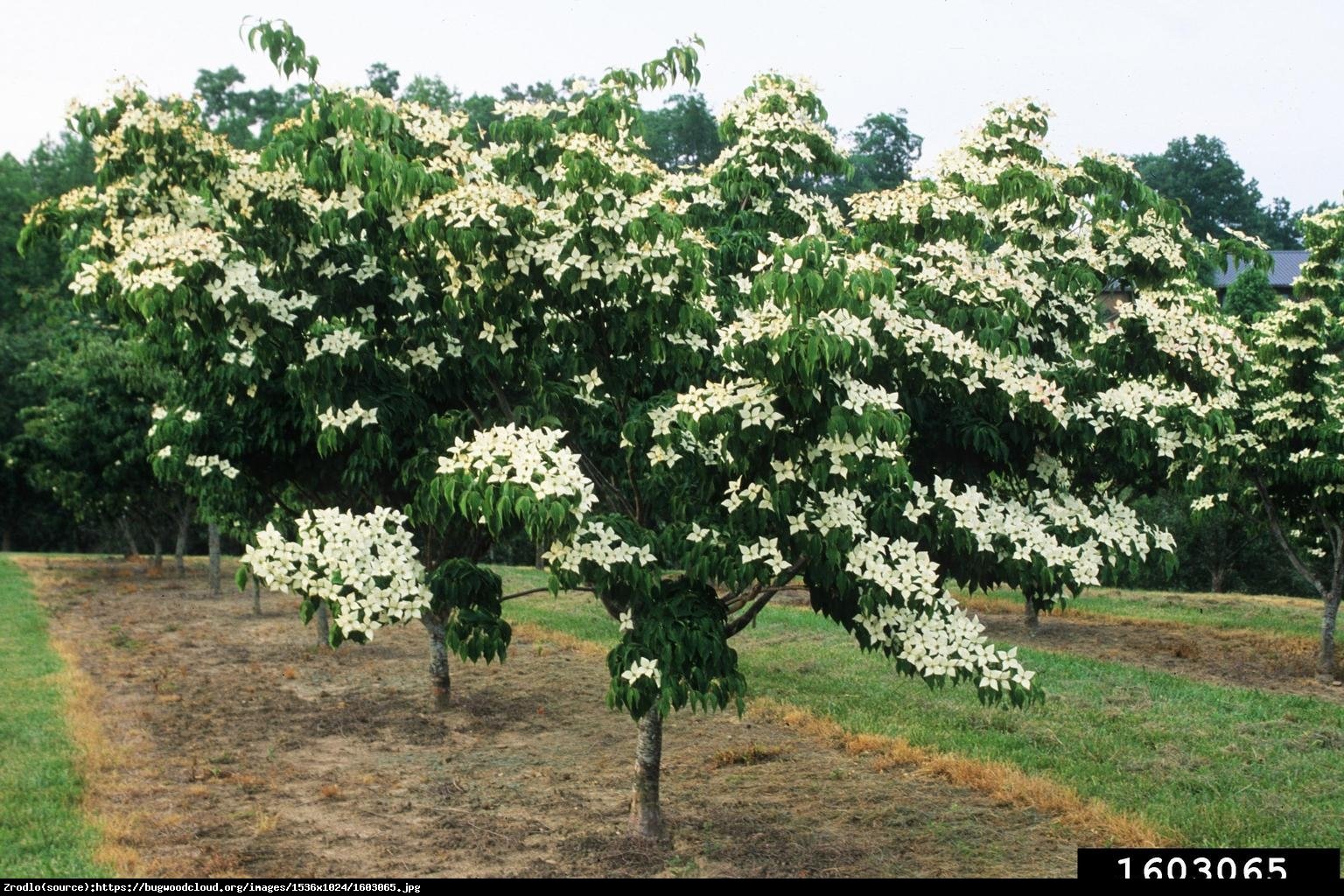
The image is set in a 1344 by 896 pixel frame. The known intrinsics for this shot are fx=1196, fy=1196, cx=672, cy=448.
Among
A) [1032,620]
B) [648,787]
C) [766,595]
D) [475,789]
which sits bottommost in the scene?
[475,789]

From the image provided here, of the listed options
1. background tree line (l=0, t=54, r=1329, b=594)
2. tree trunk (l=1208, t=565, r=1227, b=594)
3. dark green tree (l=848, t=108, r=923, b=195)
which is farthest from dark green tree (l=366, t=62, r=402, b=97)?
tree trunk (l=1208, t=565, r=1227, b=594)

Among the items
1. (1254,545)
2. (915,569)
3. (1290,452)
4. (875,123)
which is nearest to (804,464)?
(915,569)

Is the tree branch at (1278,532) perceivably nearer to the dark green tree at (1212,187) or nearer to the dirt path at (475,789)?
the dirt path at (475,789)

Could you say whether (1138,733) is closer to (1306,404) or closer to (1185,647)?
(1306,404)

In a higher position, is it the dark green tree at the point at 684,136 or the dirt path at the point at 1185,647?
the dark green tree at the point at 684,136

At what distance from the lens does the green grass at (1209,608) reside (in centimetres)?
1962

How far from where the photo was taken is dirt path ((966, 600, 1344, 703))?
1518 cm

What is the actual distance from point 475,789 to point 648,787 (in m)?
2.03

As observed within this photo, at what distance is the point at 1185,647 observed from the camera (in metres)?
17.0

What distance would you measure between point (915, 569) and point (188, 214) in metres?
5.08

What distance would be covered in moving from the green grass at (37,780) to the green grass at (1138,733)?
6.81 meters

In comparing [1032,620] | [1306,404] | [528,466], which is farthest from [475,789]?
[1032,620]

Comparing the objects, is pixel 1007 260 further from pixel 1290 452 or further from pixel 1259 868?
pixel 1290 452

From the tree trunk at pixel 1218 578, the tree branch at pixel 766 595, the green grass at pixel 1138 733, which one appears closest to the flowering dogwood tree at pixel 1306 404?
the green grass at pixel 1138 733
